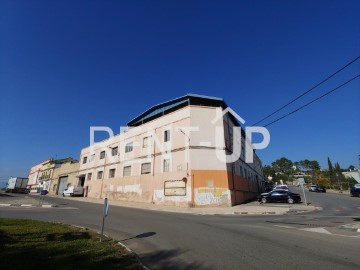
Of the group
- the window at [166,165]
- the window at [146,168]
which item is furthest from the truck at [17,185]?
the window at [166,165]

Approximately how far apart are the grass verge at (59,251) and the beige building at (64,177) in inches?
1706

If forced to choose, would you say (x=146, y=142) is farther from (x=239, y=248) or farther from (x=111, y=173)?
(x=239, y=248)

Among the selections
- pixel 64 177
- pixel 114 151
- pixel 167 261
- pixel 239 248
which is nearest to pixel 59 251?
pixel 167 261

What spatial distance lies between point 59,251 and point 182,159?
20255mm

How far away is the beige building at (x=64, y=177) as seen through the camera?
51388mm

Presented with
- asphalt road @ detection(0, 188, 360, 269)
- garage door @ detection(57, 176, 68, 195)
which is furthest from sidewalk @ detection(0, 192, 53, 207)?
garage door @ detection(57, 176, 68, 195)

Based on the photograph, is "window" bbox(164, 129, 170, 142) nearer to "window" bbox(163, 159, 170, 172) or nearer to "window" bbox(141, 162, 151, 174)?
"window" bbox(163, 159, 170, 172)

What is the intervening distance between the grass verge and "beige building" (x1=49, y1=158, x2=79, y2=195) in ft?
142

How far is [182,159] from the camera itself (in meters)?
26.4

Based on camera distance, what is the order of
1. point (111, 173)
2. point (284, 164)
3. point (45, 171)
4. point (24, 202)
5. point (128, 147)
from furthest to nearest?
point (284, 164) < point (45, 171) < point (111, 173) < point (128, 147) < point (24, 202)

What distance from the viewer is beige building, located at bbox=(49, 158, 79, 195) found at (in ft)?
169

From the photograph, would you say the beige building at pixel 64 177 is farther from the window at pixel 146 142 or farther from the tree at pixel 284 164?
the tree at pixel 284 164

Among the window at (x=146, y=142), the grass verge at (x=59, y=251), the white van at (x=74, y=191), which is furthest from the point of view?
the white van at (x=74, y=191)

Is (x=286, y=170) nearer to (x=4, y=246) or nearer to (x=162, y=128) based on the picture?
(x=162, y=128)
